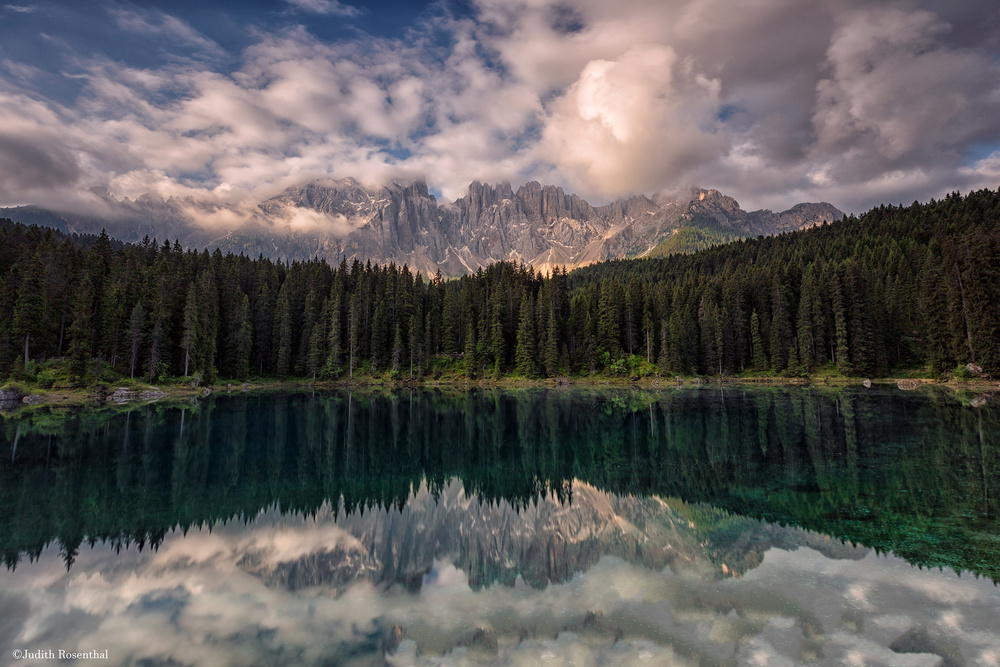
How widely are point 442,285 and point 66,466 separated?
330ft

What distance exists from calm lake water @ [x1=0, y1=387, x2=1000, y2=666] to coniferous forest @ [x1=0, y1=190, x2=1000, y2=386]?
47413 mm

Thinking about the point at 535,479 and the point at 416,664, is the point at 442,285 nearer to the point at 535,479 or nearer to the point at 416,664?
the point at 535,479

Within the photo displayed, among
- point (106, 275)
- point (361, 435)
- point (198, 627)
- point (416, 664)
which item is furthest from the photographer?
point (106, 275)

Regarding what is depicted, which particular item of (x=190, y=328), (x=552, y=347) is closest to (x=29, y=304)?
(x=190, y=328)

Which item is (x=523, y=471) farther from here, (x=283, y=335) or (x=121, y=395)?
(x=283, y=335)

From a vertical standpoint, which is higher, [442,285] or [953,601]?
[442,285]

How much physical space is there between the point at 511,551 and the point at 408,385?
86951 mm

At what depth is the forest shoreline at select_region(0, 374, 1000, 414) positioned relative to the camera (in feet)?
204

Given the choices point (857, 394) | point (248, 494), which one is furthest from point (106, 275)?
point (857, 394)

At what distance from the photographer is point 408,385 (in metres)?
101

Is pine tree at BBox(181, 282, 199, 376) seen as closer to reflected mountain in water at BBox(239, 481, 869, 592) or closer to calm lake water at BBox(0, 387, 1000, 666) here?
calm lake water at BBox(0, 387, 1000, 666)

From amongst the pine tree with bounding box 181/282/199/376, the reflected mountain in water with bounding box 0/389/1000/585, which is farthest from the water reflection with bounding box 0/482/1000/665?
the pine tree with bounding box 181/282/199/376

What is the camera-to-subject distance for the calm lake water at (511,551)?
1060 cm

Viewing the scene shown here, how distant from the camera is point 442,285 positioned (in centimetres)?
12531
